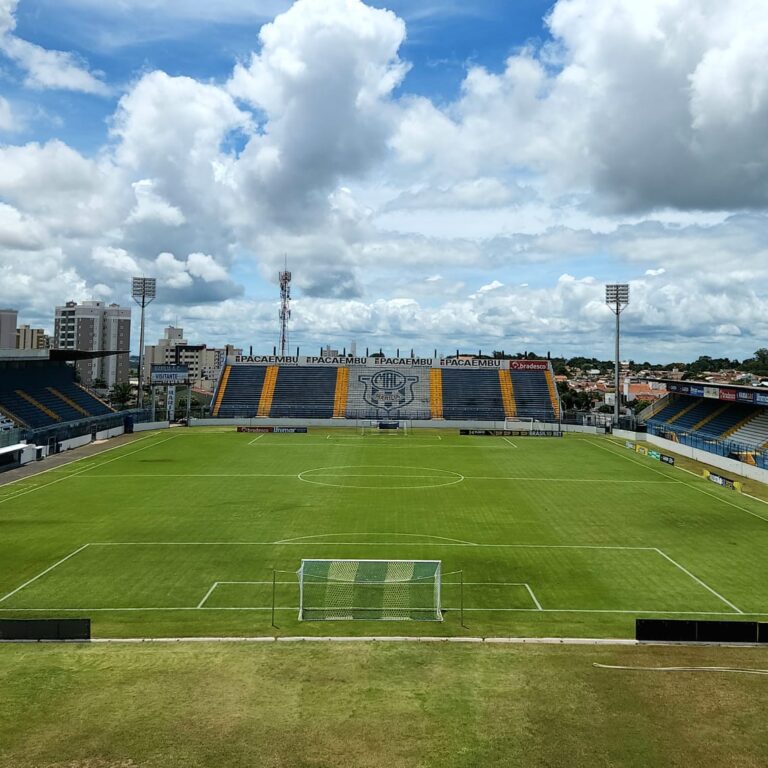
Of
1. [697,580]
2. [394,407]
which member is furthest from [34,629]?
[394,407]

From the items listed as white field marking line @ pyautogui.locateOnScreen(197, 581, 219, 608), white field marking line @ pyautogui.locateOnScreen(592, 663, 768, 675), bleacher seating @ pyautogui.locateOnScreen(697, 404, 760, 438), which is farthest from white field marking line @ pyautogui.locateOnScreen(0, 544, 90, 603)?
bleacher seating @ pyautogui.locateOnScreen(697, 404, 760, 438)

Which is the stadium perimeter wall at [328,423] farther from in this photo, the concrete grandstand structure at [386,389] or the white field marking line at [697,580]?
the white field marking line at [697,580]

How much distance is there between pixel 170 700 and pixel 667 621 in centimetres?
1417

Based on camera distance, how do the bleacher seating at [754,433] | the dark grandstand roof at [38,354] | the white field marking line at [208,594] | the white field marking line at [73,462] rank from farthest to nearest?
the dark grandstand roof at [38,354] → the bleacher seating at [754,433] → the white field marking line at [73,462] → the white field marking line at [208,594]

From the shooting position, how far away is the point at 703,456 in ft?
199

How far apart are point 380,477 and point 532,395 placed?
53.9m

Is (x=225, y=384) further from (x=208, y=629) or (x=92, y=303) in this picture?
(x=92, y=303)

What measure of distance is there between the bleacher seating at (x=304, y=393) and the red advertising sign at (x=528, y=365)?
2884cm

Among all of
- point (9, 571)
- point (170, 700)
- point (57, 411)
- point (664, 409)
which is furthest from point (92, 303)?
point (170, 700)

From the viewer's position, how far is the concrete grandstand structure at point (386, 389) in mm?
95625

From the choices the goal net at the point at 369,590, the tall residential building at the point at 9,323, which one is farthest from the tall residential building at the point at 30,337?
the goal net at the point at 369,590

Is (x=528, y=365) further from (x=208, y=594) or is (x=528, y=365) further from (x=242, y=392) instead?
(x=208, y=594)

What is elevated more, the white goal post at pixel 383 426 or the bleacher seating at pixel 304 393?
the bleacher seating at pixel 304 393

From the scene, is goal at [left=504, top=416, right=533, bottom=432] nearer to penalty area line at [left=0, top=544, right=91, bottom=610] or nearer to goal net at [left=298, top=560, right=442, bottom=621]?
goal net at [left=298, top=560, right=442, bottom=621]
